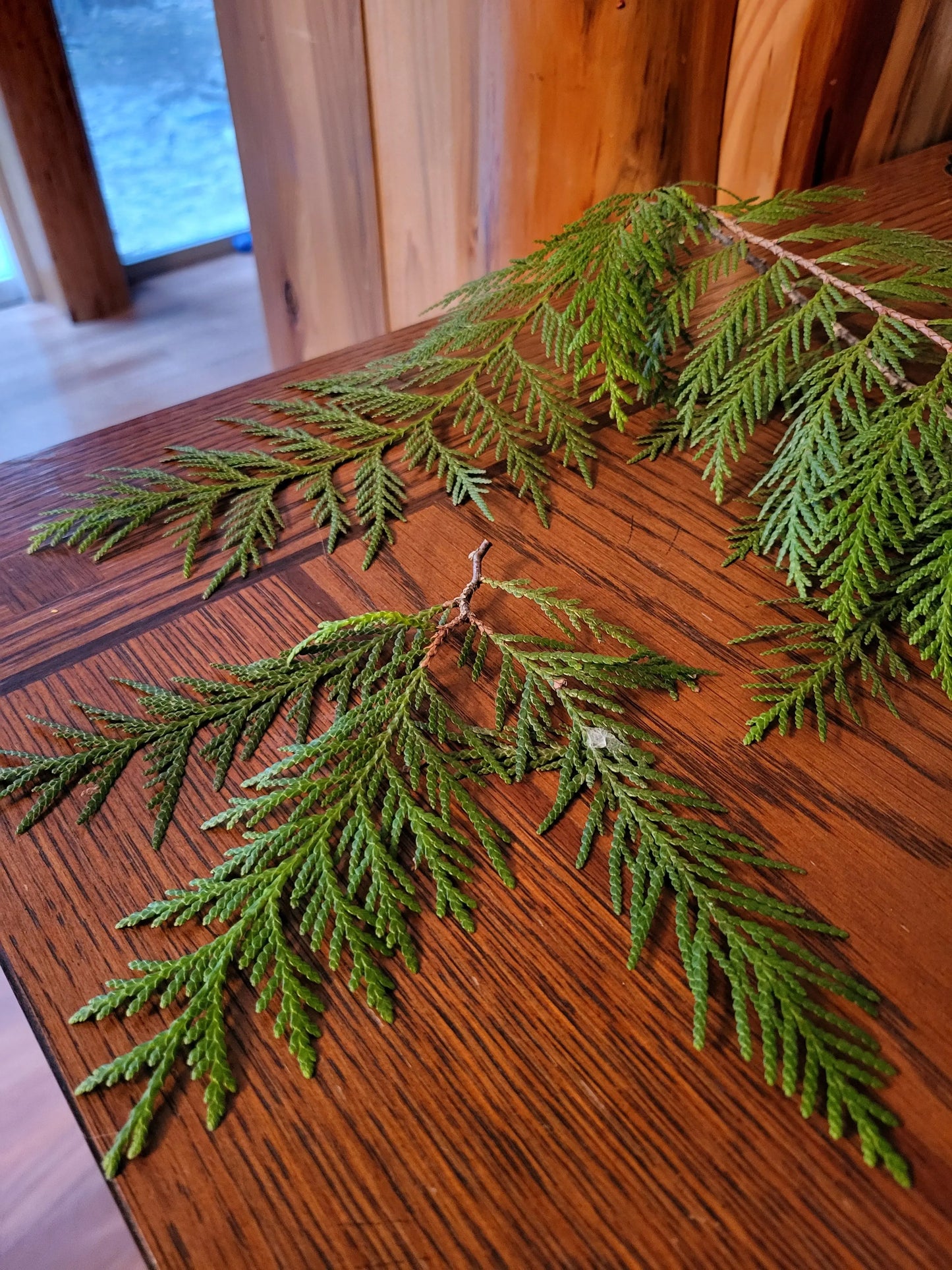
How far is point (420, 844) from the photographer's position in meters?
0.51

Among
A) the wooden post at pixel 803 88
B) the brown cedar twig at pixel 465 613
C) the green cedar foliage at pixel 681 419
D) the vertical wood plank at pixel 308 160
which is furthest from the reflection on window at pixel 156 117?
the brown cedar twig at pixel 465 613

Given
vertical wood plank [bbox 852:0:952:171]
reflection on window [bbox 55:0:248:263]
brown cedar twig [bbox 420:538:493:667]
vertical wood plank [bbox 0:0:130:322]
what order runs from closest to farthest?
brown cedar twig [bbox 420:538:493:667] < vertical wood plank [bbox 852:0:952:171] < vertical wood plank [bbox 0:0:130:322] < reflection on window [bbox 55:0:248:263]

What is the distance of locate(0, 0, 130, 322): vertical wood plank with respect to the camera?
2.46 meters

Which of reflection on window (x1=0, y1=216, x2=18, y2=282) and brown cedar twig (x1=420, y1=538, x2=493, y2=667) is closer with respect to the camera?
brown cedar twig (x1=420, y1=538, x2=493, y2=667)

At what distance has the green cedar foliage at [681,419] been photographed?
0.63 meters

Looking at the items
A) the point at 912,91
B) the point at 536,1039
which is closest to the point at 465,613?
the point at 536,1039

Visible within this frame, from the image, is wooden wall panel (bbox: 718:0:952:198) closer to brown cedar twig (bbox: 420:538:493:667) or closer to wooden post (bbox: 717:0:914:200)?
wooden post (bbox: 717:0:914:200)

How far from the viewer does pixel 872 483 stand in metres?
0.62

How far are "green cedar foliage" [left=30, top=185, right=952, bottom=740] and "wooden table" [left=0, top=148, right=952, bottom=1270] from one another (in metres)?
0.06

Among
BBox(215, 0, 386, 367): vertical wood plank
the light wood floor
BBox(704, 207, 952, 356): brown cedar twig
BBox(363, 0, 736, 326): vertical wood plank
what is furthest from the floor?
BBox(704, 207, 952, 356): brown cedar twig

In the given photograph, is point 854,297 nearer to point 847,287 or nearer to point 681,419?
point 847,287

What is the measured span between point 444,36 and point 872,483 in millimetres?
967

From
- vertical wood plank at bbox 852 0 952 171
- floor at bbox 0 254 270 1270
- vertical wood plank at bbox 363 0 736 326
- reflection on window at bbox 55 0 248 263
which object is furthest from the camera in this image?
reflection on window at bbox 55 0 248 263

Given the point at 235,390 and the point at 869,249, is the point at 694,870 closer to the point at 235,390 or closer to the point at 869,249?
the point at 869,249
